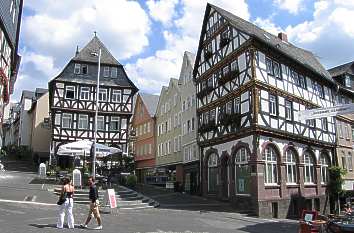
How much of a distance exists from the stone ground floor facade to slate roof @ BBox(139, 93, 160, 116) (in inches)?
832

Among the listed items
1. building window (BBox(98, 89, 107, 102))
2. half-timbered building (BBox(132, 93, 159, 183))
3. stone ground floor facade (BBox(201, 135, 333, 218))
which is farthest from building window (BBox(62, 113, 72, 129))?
stone ground floor facade (BBox(201, 135, 333, 218))

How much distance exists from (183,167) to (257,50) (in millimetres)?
15825

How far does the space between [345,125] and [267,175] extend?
15.1 meters

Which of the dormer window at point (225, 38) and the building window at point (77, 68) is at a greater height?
the building window at point (77, 68)

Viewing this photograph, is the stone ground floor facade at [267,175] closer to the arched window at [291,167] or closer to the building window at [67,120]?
the arched window at [291,167]

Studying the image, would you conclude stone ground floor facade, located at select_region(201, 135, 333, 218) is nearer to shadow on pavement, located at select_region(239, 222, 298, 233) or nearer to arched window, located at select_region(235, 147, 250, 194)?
arched window, located at select_region(235, 147, 250, 194)

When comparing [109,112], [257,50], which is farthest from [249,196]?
[109,112]

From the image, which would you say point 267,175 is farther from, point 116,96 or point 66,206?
point 116,96

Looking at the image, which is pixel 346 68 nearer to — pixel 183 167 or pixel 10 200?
pixel 183 167

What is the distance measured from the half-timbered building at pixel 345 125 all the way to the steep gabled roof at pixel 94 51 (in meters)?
24.1

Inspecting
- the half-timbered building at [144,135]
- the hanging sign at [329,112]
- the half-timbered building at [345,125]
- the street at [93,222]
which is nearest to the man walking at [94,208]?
the street at [93,222]

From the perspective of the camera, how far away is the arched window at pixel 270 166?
26297 mm

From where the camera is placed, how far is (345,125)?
37.6m

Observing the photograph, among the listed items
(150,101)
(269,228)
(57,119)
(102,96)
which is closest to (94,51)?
(102,96)
